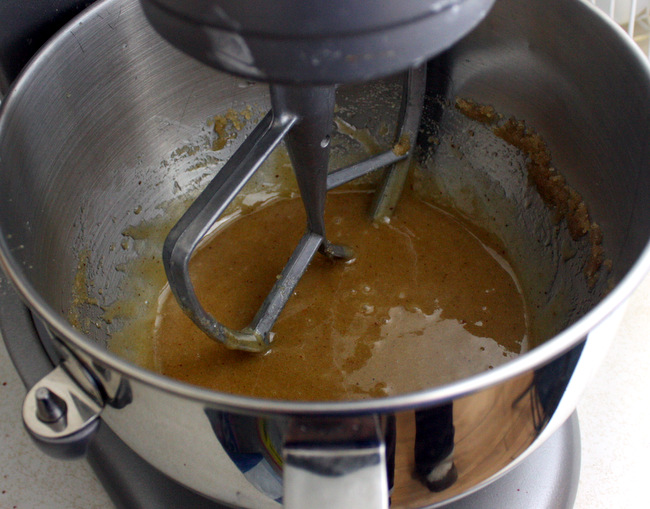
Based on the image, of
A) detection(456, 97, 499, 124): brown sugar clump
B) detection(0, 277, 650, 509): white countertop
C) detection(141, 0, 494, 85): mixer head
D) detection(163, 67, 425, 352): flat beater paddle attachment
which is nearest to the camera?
detection(141, 0, 494, 85): mixer head

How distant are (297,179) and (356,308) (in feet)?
0.69

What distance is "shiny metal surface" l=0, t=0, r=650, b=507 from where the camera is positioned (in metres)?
0.38

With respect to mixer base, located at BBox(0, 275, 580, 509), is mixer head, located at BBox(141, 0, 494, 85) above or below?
above

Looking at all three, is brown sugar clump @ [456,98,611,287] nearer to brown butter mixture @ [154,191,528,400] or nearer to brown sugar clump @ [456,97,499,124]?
brown sugar clump @ [456,97,499,124]

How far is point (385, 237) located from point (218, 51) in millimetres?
549

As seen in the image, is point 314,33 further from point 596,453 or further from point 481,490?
point 596,453

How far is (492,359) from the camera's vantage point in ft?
2.41

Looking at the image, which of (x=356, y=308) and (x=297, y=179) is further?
(x=356, y=308)

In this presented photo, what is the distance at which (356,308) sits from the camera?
785mm

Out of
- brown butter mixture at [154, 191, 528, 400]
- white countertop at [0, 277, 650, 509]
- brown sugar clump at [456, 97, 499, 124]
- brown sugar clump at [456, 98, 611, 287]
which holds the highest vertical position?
brown sugar clump at [456, 97, 499, 124]

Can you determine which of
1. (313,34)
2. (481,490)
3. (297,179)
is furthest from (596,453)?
(313,34)

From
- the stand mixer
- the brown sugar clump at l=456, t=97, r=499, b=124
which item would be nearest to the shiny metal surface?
the brown sugar clump at l=456, t=97, r=499, b=124

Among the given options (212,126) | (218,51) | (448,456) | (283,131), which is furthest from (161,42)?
(448,456)

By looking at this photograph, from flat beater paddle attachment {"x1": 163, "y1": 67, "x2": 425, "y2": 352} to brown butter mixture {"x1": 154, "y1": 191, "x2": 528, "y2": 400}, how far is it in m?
0.04
